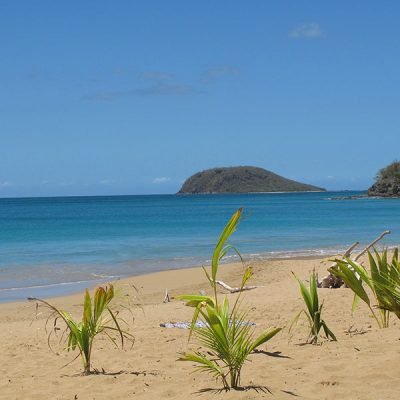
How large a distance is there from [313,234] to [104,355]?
90.1 ft

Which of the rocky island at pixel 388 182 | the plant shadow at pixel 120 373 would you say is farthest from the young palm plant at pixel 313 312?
the rocky island at pixel 388 182

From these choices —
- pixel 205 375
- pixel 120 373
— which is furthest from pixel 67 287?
pixel 205 375

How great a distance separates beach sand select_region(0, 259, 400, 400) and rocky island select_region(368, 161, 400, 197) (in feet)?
322

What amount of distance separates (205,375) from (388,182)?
106 m

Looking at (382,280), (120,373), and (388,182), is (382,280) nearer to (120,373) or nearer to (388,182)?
(120,373)

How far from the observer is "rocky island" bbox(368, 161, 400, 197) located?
104 meters

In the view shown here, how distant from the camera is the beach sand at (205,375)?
16.0 ft

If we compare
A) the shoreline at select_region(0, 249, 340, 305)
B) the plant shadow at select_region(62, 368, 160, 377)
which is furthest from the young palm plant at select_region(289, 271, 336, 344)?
the shoreline at select_region(0, 249, 340, 305)

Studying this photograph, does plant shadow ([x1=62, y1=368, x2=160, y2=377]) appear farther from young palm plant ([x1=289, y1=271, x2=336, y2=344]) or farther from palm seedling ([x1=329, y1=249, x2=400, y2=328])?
palm seedling ([x1=329, y1=249, x2=400, y2=328])

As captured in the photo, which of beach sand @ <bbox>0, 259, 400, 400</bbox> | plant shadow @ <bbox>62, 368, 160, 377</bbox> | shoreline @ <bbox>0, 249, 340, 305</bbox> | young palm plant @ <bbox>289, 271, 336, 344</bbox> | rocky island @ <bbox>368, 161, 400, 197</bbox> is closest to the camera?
beach sand @ <bbox>0, 259, 400, 400</bbox>

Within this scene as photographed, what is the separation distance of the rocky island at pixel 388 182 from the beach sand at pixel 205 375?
9822cm

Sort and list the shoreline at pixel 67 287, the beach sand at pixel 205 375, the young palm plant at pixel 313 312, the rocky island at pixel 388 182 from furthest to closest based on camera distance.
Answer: the rocky island at pixel 388 182 < the shoreline at pixel 67 287 < the young palm plant at pixel 313 312 < the beach sand at pixel 205 375

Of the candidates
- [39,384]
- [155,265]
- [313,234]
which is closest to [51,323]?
[39,384]

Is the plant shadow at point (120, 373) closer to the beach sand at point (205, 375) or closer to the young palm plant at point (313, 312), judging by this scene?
the beach sand at point (205, 375)
